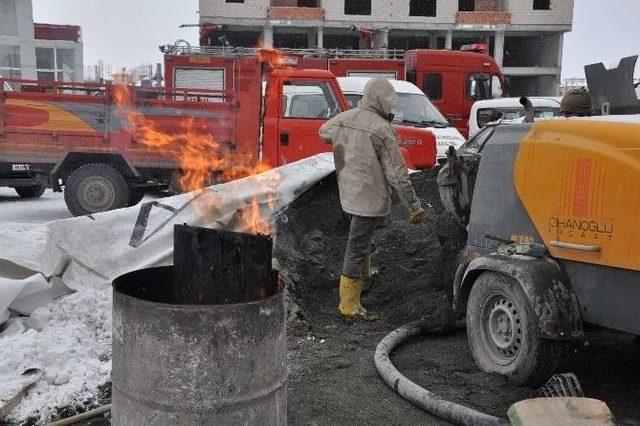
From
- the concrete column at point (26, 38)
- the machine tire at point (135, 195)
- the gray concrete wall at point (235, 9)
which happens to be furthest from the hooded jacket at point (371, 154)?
the gray concrete wall at point (235, 9)

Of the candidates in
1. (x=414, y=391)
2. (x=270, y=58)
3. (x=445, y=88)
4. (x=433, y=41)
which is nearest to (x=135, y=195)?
(x=270, y=58)

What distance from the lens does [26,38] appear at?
27.0m

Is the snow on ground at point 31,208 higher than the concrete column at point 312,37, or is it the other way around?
the concrete column at point 312,37

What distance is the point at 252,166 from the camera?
10.0 meters

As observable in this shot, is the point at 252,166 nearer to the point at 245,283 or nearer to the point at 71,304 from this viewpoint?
the point at 71,304

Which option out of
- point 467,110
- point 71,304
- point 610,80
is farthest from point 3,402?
point 467,110

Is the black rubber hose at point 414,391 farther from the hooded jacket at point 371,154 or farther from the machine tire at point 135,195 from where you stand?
the machine tire at point 135,195

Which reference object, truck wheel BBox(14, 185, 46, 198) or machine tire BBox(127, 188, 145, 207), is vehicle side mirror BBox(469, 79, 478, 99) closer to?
machine tire BBox(127, 188, 145, 207)

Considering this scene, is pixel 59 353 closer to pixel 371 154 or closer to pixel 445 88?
pixel 371 154

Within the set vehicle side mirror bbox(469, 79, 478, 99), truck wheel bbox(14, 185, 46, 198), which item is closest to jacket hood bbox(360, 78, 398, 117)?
truck wheel bbox(14, 185, 46, 198)

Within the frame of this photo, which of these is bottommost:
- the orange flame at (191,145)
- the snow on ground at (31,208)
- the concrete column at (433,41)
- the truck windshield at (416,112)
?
the snow on ground at (31,208)

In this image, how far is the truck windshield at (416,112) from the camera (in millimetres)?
12234

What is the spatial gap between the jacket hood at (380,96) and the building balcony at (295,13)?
34.1 m

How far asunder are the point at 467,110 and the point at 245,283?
51.3ft
